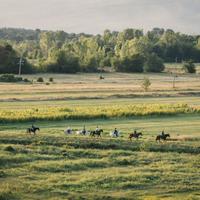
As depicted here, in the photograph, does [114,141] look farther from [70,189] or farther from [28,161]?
[70,189]

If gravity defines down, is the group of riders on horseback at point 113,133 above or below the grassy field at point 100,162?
above

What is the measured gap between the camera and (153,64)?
166 m

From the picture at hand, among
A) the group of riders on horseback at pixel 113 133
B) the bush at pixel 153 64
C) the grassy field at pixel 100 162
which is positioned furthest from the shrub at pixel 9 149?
the bush at pixel 153 64

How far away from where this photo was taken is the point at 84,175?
33531mm

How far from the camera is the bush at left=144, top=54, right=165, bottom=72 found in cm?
16538

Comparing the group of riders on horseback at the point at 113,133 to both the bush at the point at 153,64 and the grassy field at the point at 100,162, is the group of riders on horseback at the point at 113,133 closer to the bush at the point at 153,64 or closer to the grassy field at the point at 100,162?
the grassy field at the point at 100,162

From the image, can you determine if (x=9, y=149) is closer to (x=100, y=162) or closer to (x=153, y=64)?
(x=100, y=162)

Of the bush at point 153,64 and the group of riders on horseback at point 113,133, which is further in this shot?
the bush at point 153,64

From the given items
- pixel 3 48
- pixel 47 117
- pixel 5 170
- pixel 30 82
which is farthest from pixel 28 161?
pixel 3 48

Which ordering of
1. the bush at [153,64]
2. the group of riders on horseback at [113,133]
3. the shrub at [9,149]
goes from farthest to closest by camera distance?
the bush at [153,64] < the group of riders on horseback at [113,133] < the shrub at [9,149]

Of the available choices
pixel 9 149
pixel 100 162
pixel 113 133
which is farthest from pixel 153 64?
pixel 100 162

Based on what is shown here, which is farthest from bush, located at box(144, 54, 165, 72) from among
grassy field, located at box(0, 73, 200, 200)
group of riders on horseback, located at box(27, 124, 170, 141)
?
group of riders on horseback, located at box(27, 124, 170, 141)

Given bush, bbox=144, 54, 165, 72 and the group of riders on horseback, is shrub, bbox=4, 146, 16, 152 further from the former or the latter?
bush, bbox=144, 54, 165, 72

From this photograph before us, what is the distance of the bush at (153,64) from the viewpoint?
165375mm
